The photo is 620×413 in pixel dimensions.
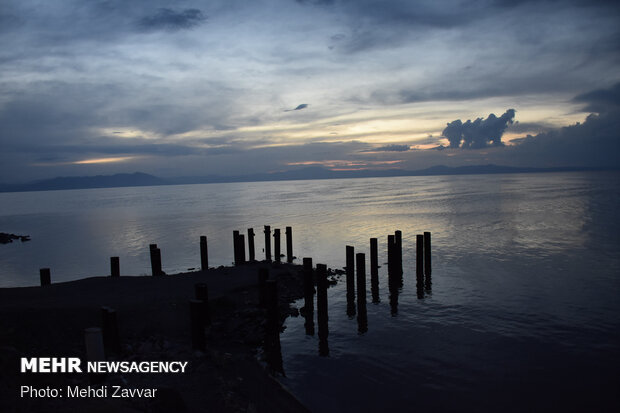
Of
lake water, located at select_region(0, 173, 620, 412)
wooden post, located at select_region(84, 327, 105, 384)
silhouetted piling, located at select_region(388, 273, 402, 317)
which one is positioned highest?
wooden post, located at select_region(84, 327, 105, 384)

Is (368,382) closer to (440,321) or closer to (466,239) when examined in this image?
(440,321)

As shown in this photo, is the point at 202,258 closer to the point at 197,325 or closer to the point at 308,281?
the point at 308,281

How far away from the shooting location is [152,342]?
1141cm

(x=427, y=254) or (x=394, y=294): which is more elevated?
(x=427, y=254)

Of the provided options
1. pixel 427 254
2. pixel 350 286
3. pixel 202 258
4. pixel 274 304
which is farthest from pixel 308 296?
pixel 202 258

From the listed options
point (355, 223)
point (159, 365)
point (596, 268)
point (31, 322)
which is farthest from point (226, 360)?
point (355, 223)

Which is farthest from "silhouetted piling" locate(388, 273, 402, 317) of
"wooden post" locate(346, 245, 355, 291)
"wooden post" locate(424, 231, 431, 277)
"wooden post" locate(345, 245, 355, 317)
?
"wooden post" locate(424, 231, 431, 277)

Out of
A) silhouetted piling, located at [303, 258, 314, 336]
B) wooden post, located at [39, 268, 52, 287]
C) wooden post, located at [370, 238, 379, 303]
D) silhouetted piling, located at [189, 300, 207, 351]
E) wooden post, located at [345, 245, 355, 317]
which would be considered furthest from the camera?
wooden post, located at [370, 238, 379, 303]

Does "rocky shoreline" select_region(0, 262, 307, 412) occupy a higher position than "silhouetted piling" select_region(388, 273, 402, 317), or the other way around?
"rocky shoreline" select_region(0, 262, 307, 412)

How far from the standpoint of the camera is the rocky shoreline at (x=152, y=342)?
7.77 m

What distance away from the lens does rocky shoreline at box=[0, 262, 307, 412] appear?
7766 mm

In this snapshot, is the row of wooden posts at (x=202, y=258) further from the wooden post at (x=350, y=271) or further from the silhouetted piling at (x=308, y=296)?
the silhouetted piling at (x=308, y=296)

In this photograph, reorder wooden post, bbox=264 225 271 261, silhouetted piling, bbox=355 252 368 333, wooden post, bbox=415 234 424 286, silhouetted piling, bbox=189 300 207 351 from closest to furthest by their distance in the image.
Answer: silhouetted piling, bbox=189 300 207 351 < silhouetted piling, bbox=355 252 368 333 < wooden post, bbox=415 234 424 286 < wooden post, bbox=264 225 271 261

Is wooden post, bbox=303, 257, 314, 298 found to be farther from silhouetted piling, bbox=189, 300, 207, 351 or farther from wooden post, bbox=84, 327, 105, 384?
wooden post, bbox=84, 327, 105, 384
